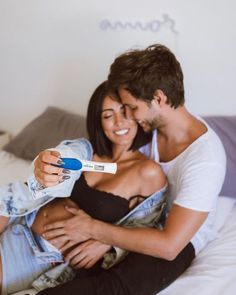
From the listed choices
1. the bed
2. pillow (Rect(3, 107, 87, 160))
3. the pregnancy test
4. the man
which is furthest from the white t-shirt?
pillow (Rect(3, 107, 87, 160))

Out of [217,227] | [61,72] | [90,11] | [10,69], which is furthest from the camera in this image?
[10,69]

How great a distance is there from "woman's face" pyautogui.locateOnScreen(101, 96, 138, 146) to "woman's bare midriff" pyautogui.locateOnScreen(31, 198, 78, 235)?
0.26m

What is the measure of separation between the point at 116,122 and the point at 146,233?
34 cm

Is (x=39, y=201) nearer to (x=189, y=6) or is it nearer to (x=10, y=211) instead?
(x=10, y=211)

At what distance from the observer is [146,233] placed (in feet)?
3.66

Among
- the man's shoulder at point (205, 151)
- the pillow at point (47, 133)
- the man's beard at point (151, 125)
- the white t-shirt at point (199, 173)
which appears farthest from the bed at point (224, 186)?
the man's beard at point (151, 125)

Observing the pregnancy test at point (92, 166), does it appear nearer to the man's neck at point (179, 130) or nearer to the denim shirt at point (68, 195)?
the denim shirt at point (68, 195)

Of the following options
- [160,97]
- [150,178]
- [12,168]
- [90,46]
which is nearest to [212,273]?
[150,178]

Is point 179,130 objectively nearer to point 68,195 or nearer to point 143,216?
point 143,216

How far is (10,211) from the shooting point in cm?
122

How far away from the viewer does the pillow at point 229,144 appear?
1.52m

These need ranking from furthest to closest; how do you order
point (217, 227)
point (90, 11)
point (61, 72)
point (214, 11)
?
point (61, 72) < point (90, 11) < point (214, 11) < point (217, 227)

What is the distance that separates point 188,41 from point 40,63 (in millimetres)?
787

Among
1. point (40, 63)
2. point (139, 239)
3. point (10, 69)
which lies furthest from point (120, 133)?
point (10, 69)
